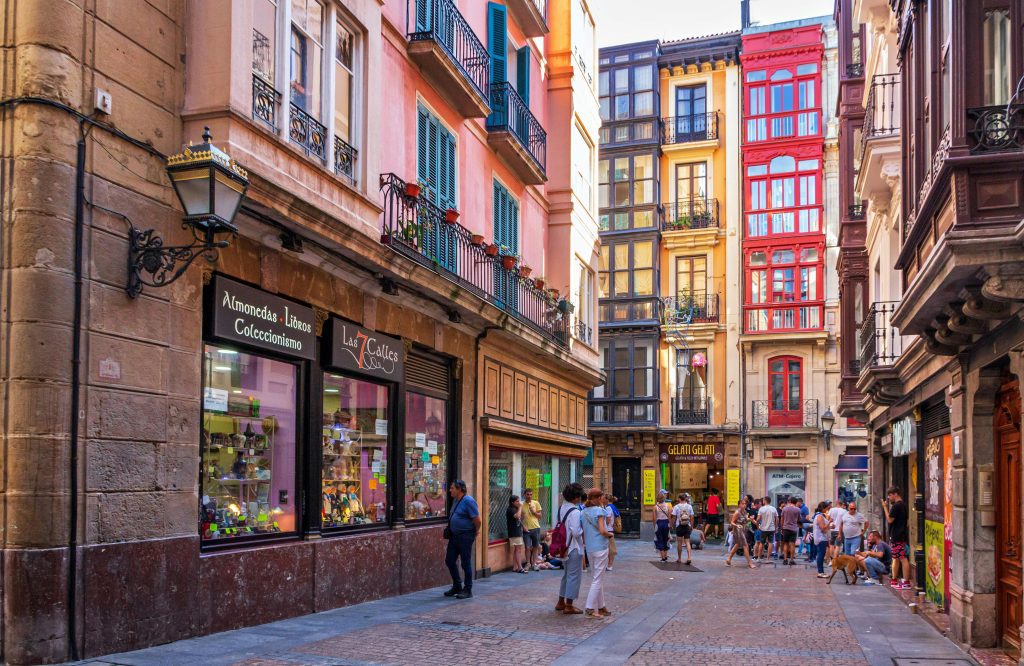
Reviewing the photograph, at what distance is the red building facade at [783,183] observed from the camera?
41438 mm

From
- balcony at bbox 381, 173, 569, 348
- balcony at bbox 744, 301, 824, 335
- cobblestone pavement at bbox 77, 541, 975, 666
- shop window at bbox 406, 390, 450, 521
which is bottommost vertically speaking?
cobblestone pavement at bbox 77, 541, 975, 666

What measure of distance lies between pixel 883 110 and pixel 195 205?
14081mm

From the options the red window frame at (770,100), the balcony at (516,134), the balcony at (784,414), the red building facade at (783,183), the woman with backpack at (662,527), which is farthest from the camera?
the red window frame at (770,100)

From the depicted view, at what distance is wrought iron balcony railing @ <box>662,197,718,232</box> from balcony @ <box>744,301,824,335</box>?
12.6 ft

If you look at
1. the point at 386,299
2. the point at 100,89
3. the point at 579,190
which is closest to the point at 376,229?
the point at 386,299

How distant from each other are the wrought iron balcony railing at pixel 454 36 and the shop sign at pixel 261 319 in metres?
5.66

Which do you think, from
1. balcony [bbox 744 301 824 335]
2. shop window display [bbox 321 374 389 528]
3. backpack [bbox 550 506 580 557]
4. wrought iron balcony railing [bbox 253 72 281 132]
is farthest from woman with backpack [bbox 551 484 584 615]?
balcony [bbox 744 301 824 335]

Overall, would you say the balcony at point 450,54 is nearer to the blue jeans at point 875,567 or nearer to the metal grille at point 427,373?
the metal grille at point 427,373

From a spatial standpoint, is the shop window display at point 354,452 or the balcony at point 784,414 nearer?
the shop window display at point 354,452

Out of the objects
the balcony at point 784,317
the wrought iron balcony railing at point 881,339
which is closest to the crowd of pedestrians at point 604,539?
the wrought iron balcony railing at point 881,339

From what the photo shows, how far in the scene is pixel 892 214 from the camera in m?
19.6

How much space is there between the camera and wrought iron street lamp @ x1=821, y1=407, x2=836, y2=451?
1569 inches

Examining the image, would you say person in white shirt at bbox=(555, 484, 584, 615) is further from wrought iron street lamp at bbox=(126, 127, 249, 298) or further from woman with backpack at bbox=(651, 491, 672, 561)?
woman with backpack at bbox=(651, 491, 672, 561)

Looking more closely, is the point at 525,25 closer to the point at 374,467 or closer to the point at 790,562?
the point at 374,467
